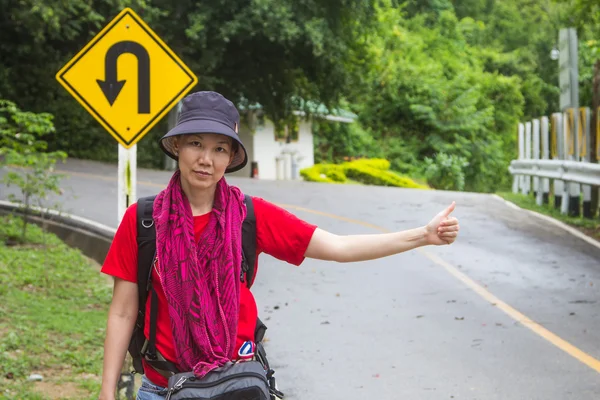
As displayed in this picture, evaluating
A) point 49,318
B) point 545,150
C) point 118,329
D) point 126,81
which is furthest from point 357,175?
point 118,329

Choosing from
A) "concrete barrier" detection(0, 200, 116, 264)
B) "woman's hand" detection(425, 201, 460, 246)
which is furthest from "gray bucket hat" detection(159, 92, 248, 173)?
"concrete barrier" detection(0, 200, 116, 264)

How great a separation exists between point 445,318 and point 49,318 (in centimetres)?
365

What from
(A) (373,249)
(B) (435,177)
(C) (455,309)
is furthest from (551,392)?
(B) (435,177)

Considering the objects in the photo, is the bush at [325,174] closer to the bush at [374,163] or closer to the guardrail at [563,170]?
the bush at [374,163]

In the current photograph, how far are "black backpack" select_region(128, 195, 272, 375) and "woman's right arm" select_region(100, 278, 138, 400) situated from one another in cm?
2

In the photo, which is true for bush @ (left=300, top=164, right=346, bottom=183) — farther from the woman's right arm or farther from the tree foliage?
the woman's right arm

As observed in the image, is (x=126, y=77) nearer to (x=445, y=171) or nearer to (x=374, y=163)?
(x=374, y=163)

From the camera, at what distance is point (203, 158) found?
11.1 feet

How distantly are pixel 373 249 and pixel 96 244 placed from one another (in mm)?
10830

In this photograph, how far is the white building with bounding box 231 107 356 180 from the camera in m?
44.0

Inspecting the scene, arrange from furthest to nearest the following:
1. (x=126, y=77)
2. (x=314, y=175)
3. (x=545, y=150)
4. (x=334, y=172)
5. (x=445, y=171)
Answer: (x=445, y=171) → (x=334, y=172) → (x=314, y=175) → (x=545, y=150) → (x=126, y=77)

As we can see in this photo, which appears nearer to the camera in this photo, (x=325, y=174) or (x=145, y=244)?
(x=145, y=244)

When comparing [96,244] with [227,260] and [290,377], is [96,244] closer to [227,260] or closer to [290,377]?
[290,377]

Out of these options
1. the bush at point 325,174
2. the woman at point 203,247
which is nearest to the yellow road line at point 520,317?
the woman at point 203,247
